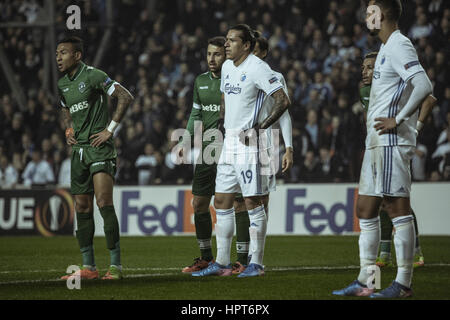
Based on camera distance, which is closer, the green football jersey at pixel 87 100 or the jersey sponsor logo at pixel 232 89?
the jersey sponsor logo at pixel 232 89

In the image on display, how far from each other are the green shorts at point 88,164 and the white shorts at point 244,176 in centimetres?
105

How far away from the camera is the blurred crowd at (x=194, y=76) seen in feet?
50.3

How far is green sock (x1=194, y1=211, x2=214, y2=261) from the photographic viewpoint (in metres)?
8.53

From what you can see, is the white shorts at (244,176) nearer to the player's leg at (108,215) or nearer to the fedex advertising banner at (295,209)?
the player's leg at (108,215)

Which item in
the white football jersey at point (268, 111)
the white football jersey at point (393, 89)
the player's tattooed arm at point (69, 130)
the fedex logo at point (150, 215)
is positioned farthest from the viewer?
the fedex logo at point (150, 215)

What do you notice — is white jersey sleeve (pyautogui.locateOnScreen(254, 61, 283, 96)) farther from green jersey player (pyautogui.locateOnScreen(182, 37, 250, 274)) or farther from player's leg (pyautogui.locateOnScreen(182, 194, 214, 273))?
player's leg (pyautogui.locateOnScreen(182, 194, 214, 273))

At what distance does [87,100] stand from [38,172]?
9883 millimetres

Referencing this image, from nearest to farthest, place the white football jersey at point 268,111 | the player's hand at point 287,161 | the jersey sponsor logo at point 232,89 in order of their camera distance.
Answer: the player's hand at point 287,161 → the jersey sponsor logo at point 232,89 → the white football jersey at point 268,111

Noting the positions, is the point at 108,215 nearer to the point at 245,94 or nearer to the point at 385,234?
the point at 245,94

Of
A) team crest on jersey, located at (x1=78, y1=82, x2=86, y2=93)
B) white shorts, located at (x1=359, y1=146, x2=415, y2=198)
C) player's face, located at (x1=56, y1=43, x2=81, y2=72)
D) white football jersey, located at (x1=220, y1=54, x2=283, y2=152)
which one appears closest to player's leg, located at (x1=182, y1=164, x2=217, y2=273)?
white football jersey, located at (x1=220, y1=54, x2=283, y2=152)

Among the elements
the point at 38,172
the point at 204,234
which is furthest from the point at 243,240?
the point at 38,172

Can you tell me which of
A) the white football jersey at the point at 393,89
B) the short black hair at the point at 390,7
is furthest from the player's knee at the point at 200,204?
the short black hair at the point at 390,7

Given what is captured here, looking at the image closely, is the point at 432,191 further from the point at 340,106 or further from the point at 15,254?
the point at 15,254
